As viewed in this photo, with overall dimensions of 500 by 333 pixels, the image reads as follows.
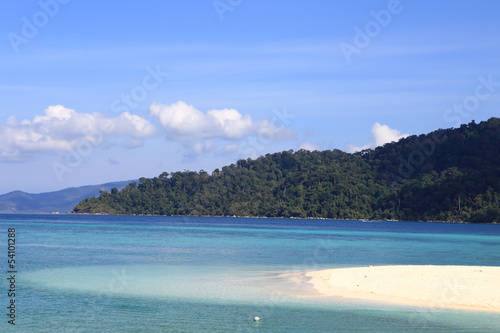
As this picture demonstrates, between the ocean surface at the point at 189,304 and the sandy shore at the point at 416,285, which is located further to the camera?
the sandy shore at the point at 416,285

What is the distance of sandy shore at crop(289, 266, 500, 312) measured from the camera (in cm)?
2437

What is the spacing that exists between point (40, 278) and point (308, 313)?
17827 millimetres

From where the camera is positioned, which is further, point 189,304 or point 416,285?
point 416,285

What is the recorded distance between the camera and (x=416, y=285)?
28391 millimetres

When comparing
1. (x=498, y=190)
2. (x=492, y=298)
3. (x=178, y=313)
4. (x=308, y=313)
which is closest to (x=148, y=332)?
(x=178, y=313)

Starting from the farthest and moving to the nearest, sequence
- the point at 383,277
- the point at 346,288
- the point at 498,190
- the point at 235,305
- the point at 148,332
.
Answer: the point at 498,190, the point at 383,277, the point at 346,288, the point at 235,305, the point at 148,332

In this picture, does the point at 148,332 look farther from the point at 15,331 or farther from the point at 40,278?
A: the point at 40,278

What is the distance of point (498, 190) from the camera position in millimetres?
192500

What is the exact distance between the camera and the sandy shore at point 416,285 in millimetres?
24367

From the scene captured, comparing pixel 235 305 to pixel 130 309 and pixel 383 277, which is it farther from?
pixel 383 277

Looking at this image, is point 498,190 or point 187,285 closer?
point 187,285

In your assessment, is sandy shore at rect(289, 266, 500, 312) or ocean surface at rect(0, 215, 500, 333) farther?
sandy shore at rect(289, 266, 500, 312)

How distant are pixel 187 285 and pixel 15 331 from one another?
11428 mm

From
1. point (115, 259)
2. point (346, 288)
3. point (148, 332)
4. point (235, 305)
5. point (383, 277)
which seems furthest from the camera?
point (115, 259)
